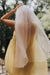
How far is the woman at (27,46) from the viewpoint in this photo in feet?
4.02

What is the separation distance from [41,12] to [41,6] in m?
0.36

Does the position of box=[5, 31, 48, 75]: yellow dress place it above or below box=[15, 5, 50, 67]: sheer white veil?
below

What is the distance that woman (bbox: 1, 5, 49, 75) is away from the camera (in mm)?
1225

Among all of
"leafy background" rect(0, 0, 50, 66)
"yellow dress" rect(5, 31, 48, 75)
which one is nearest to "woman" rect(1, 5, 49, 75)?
"yellow dress" rect(5, 31, 48, 75)

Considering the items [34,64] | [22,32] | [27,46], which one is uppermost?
[22,32]

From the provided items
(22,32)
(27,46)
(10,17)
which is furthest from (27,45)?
(10,17)

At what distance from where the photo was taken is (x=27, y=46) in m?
1.27

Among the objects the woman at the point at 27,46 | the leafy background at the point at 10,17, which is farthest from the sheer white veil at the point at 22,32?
the leafy background at the point at 10,17

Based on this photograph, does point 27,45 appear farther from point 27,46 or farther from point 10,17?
point 10,17

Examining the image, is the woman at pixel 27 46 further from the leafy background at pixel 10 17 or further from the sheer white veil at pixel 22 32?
the leafy background at pixel 10 17

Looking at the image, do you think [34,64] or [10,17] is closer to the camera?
[34,64]

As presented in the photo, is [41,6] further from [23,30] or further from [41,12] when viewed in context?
[23,30]

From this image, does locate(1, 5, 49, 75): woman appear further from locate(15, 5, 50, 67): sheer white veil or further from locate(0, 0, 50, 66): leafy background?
locate(0, 0, 50, 66): leafy background

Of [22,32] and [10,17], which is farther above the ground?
[22,32]
